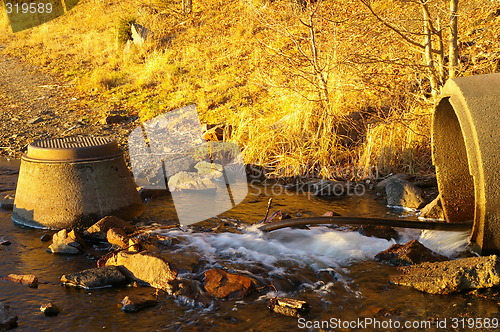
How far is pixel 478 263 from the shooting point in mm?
4484

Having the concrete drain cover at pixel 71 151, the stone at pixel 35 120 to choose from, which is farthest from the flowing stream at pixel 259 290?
the stone at pixel 35 120

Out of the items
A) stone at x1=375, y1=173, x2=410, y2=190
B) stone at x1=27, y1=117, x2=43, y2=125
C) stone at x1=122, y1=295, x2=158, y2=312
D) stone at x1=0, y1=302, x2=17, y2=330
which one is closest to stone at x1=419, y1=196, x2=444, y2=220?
stone at x1=375, y1=173, x2=410, y2=190

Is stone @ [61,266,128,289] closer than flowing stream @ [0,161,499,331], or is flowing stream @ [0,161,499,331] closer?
flowing stream @ [0,161,499,331]

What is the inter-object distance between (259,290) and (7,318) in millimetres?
1955

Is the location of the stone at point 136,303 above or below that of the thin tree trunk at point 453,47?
below

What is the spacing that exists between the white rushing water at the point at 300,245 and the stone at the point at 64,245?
1.00 meters

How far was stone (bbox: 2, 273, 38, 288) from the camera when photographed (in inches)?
184

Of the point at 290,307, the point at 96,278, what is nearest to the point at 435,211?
the point at 290,307

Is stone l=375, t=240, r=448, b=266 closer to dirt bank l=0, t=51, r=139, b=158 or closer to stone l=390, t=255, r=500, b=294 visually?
stone l=390, t=255, r=500, b=294

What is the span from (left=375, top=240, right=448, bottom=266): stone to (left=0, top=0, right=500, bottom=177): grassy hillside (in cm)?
288

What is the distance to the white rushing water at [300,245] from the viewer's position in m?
5.23

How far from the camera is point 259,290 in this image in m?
4.54

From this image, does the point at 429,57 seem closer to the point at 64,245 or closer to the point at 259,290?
the point at 259,290

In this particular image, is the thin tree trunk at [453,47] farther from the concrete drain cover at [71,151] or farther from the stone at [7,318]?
the stone at [7,318]
